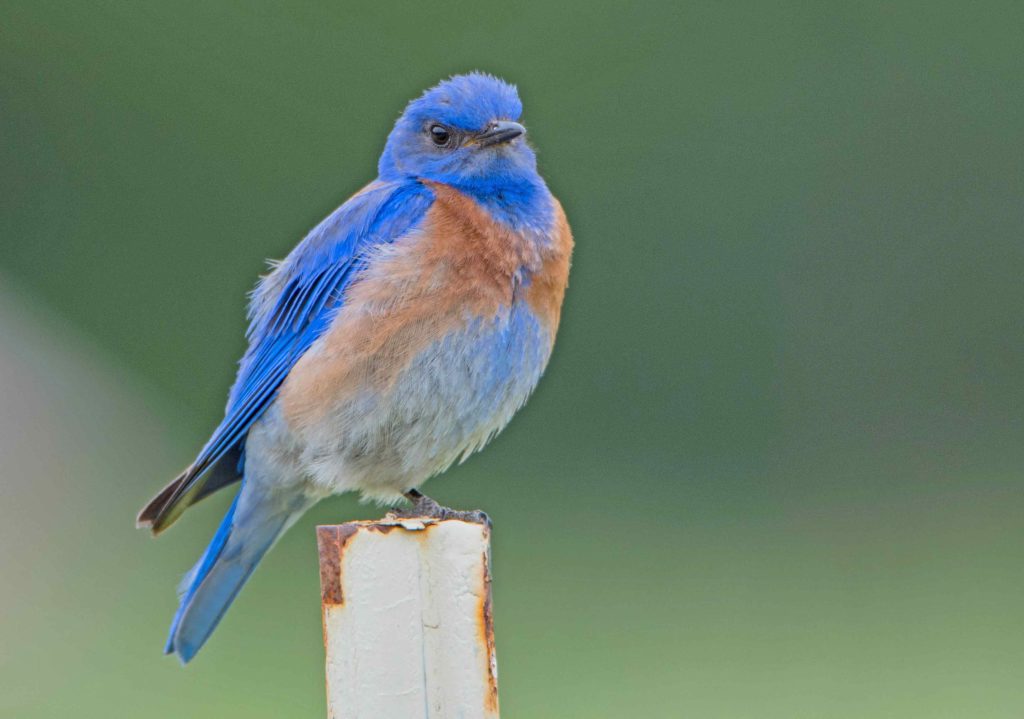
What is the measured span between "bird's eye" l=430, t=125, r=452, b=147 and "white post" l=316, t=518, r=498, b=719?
209 cm

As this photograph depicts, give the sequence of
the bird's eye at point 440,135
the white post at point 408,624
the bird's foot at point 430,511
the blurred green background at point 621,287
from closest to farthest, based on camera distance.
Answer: the white post at point 408,624, the bird's foot at point 430,511, the bird's eye at point 440,135, the blurred green background at point 621,287

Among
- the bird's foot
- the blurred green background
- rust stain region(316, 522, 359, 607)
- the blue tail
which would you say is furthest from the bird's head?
the blurred green background

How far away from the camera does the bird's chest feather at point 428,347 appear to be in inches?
169

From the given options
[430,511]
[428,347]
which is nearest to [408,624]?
[428,347]

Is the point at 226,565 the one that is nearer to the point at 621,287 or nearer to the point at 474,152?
the point at 474,152

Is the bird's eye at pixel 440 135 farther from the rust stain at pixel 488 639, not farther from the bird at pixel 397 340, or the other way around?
the rust stain at pixel 488 639

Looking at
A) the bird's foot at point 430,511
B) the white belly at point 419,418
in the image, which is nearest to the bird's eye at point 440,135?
the white belly at point 419,418

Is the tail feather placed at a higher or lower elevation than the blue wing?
lower

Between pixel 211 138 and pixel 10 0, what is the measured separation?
1760 mm

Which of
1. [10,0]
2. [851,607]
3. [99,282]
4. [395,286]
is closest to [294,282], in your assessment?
[395,286]

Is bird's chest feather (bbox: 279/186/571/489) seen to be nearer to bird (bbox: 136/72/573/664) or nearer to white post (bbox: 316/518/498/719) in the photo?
bird (bbox: 136/72/573/664)

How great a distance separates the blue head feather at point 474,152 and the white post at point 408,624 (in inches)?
70.2

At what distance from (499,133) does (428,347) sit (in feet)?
2.36

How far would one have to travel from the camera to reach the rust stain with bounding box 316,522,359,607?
2777 millimetres
